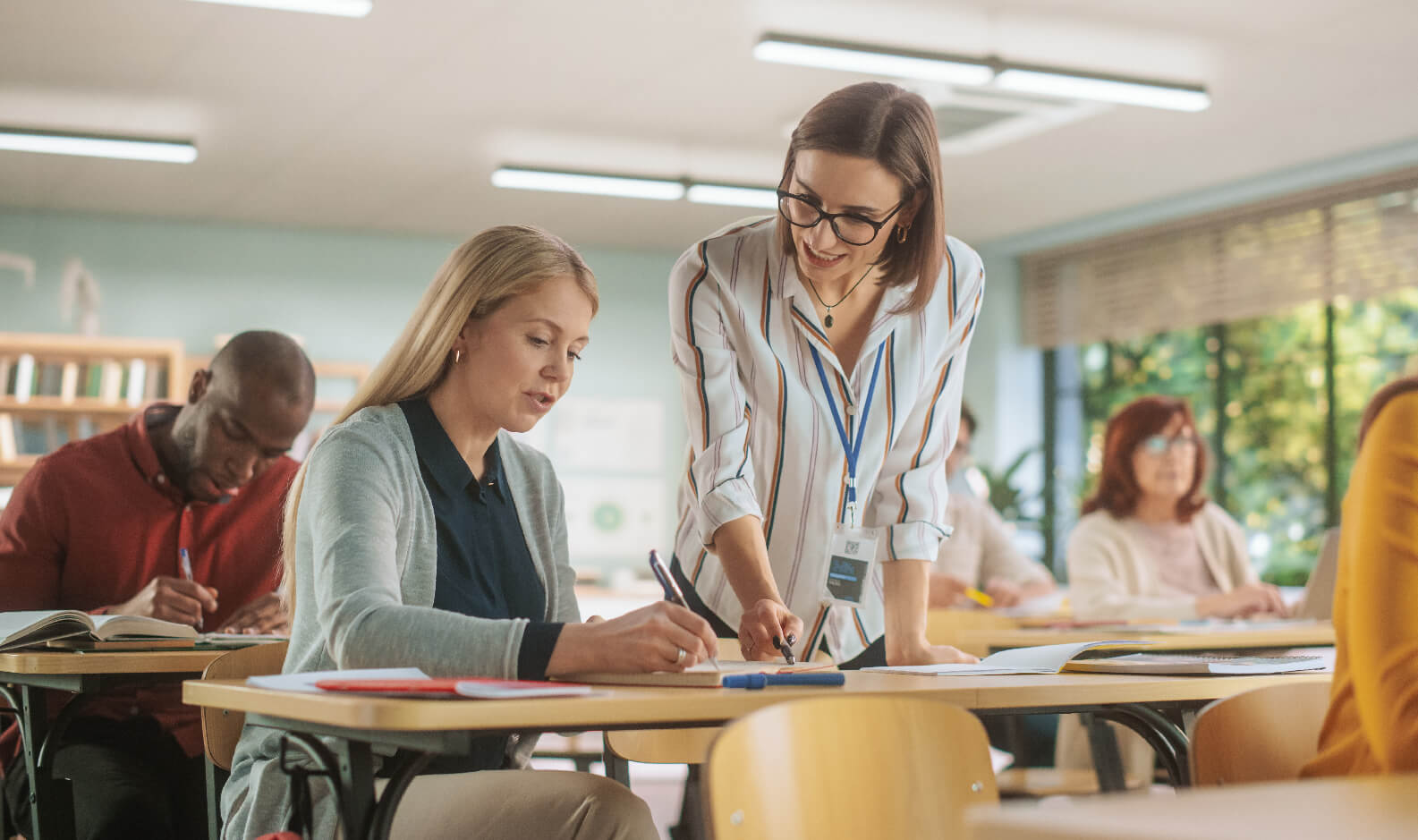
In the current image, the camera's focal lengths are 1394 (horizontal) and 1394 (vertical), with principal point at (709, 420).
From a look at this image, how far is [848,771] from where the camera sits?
1.21 m

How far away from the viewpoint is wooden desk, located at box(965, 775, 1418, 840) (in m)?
0.67

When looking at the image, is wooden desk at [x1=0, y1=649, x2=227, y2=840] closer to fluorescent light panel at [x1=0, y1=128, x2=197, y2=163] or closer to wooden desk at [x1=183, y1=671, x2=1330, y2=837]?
wooden desk at [x1=183, y1=671, x2=1330, y2=837]

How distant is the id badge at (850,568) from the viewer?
1.99m

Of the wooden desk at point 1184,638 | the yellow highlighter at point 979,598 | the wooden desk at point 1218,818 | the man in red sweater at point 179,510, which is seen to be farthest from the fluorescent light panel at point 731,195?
the wooden desk at point 1218,818

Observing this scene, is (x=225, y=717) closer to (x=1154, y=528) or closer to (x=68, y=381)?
(x=1154, y=528)

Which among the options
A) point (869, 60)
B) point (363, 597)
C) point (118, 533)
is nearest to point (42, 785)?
point (118, 533)

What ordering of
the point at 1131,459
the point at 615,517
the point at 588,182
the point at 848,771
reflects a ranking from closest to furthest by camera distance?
the point at 848,771 < the point at 1131,459 < the point at 588,182 < the point at 615,517

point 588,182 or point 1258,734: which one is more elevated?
point 588,182

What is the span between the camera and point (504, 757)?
1.81 meters

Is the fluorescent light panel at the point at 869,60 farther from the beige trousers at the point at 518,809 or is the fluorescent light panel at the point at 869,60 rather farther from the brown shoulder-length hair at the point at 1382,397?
the brown shoulder-length hair at the point at 1382,397

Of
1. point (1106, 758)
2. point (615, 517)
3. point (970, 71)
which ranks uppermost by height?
point (970, 71)

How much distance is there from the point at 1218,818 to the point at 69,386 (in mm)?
7926

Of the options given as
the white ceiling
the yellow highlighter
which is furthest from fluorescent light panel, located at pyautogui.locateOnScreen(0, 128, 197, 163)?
the yellow highlighter

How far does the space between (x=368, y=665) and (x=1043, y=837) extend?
3.04 ft
